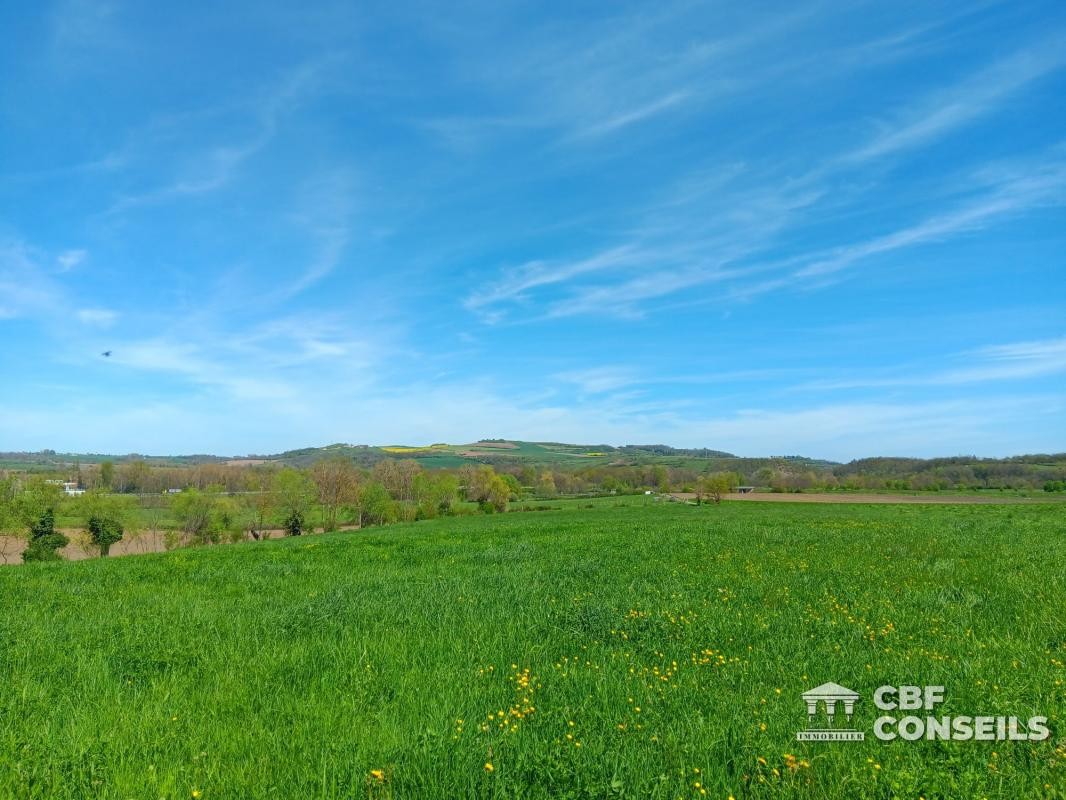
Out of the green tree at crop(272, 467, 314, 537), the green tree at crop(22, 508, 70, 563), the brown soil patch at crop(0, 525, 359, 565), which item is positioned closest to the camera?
the green tree at crop(22, 508, 70, 563)

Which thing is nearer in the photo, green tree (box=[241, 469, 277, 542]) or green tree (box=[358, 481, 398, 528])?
green tree (box=[241, 469, 277, 542])

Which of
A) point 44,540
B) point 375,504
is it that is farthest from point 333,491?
point 44,540

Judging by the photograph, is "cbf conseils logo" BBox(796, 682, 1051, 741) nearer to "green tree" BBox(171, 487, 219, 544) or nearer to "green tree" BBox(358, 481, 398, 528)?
"green tree" BBox(171, 487, 219, 544)

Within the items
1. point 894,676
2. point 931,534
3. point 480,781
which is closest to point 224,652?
point 480,781

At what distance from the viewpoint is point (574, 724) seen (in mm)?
5035

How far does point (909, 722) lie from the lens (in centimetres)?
516

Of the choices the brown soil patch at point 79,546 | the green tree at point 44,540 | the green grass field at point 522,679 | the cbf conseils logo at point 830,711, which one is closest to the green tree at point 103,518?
the brown soil patch at point 79,546

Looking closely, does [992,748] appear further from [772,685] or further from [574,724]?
[574,724]

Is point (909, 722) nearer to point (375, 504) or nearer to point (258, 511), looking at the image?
point (258, 511)

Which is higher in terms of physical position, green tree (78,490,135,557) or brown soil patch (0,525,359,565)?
green tree (78,490,135,557)

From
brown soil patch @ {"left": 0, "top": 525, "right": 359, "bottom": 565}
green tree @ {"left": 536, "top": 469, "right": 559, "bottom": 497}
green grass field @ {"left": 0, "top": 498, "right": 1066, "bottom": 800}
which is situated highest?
green grass field @ {"left": 0, "top": 498, "right": 1066, "bottom": 800}

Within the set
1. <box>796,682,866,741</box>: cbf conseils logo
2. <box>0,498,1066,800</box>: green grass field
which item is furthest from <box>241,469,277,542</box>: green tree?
<box>796,682,866,741</box>: cbf conseils logo

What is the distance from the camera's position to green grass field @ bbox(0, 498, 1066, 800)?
421cm

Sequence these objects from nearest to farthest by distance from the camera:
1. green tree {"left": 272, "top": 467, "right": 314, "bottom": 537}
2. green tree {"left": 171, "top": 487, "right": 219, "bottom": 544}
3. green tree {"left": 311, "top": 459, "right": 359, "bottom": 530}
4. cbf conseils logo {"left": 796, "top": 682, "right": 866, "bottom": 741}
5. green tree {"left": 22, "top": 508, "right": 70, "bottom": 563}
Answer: cbf conseils logo {"left": 796, "top": 682, "right": 866, "bottom": 741} → green tree {"left": 22, "top": 508, "right": 70, "bottom": 563} → green tree {"left": 171, "top": 487, "right": 219, "bottom": 544} → green tree {"left": 272, "top": 467, "right": 314, "bottom": 537} → green tree {"left": 311, "top": 459, "right": 359, "bottom": 530}
